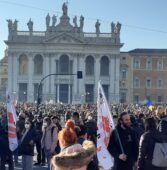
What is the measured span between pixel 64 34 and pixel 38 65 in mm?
6208

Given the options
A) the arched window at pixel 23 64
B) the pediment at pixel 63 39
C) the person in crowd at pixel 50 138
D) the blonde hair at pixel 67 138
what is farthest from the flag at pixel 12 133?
the arched window at pixel 23 64

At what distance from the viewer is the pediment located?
76688 millimetres

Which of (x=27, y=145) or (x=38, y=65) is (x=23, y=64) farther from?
(x=27, y=145)

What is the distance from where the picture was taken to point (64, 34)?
77.0 m

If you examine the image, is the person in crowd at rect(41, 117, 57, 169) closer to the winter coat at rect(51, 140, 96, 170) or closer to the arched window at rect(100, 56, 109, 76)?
the winter coat at rect(51, 140, 96, 170)

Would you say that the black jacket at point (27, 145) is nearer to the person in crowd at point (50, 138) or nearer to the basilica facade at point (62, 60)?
the person in crowd at point (50, 138)

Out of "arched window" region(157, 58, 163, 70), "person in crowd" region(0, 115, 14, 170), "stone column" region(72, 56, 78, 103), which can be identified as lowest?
"person in crowd" region(0, 115, 14, 170)

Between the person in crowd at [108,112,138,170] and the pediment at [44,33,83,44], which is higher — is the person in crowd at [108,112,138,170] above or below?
below

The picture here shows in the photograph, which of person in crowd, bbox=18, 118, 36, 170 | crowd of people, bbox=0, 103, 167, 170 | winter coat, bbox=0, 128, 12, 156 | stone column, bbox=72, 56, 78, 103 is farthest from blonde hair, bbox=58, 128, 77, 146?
stone column, bbox=72, 56, 78, 103

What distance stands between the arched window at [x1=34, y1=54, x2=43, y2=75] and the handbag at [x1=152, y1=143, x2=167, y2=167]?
231 ft

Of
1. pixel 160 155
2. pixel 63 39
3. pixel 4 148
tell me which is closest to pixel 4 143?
pixel 4 148

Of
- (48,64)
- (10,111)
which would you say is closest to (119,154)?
(10,111)

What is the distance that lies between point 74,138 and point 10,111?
4.53 m

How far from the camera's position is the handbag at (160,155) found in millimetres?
7543
